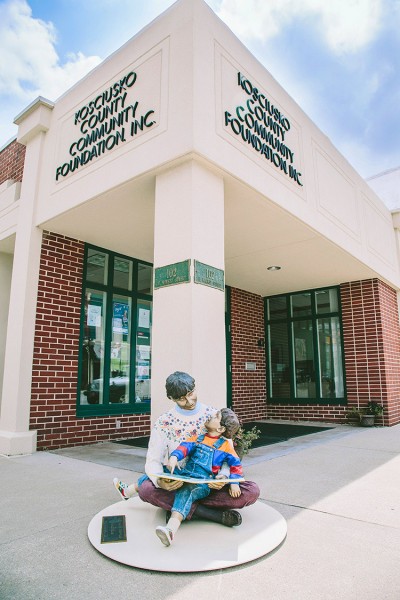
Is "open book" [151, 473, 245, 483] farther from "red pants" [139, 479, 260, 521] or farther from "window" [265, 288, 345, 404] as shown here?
"window" [265, 288, 345, 404]

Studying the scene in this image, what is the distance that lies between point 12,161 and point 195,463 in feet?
22.2

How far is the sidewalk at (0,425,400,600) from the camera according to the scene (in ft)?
6.48

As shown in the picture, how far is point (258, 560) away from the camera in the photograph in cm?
228

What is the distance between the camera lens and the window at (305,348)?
9.32 meters

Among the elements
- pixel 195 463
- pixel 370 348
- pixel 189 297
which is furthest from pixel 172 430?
pixel 370 348

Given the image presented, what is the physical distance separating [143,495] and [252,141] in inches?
163

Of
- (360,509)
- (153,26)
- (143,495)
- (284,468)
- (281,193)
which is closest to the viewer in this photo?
(143,495)

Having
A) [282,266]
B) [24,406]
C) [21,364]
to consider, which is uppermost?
[282,266]

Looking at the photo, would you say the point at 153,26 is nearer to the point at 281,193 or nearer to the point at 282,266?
the point at 281,193

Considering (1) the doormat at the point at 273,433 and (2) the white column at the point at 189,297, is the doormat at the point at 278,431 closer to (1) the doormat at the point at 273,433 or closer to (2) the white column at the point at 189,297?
(1) the doormat at the point at 273,433

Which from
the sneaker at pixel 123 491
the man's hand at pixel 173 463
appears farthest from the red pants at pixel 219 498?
the sneaker at pixel 123 491

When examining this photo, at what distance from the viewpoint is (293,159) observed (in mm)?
6039

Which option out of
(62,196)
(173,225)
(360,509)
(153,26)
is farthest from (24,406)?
(153,26)

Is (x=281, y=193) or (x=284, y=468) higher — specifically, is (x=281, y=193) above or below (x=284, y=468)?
above
